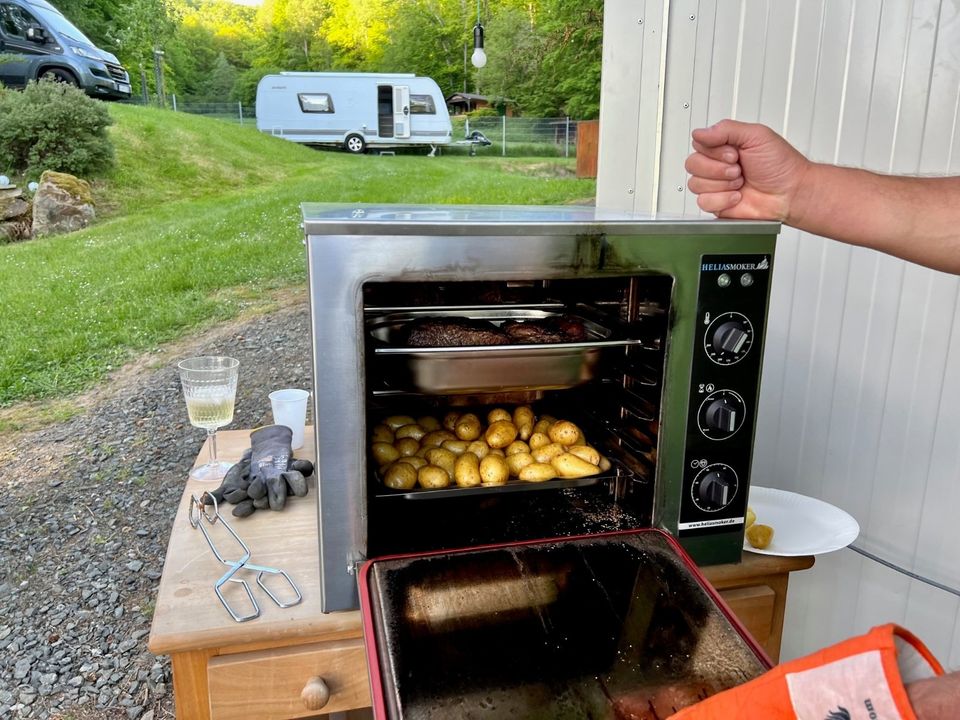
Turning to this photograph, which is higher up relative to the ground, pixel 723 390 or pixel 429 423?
pixel 723 390

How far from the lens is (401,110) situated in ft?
26.6

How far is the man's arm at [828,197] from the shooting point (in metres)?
0.90

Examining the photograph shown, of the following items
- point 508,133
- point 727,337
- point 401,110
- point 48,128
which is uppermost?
point 401,110

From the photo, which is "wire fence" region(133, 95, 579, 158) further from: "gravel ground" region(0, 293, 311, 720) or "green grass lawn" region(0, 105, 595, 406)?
"gravel ground" region(0, 293, 311, 720)

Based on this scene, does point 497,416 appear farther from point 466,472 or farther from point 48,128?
point 48,128

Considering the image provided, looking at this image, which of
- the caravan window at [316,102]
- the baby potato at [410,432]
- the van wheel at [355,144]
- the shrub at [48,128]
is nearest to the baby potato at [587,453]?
the baby potato at [410,432]

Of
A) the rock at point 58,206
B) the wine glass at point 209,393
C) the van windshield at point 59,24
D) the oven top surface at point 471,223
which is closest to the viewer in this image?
the oven top surface at point 471,223

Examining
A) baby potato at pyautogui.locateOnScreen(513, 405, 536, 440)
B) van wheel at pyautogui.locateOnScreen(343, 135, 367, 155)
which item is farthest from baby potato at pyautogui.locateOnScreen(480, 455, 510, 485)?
van wheel at pyautogui.locateOnScreen(343, 135, 367, 155)

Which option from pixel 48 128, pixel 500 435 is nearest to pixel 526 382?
pixel 500 435

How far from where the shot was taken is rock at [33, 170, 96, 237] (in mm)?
5441

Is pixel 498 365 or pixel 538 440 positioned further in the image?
pixel 538 440

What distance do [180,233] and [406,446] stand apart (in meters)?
5.39

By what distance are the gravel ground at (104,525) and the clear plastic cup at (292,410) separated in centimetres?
142

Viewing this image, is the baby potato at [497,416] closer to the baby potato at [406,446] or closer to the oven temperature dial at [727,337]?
the baby potato at [406,446]
